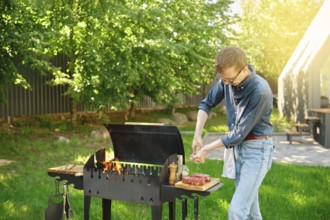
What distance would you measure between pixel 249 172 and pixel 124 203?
298 cm

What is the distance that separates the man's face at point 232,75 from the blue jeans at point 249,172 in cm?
54

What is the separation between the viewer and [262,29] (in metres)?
30.7

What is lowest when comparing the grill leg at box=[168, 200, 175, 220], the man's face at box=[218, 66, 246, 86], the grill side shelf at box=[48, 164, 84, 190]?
the grill leg at box=[168, 200, 175, 220]

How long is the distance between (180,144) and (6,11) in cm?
606

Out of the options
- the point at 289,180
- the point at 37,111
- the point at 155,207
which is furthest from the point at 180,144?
the point at 37,111

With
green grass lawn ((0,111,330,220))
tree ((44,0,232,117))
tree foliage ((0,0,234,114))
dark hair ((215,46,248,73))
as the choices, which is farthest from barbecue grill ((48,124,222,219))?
tree ((44,0,232,117))

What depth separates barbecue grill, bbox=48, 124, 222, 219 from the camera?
398 cm

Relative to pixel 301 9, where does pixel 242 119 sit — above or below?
below

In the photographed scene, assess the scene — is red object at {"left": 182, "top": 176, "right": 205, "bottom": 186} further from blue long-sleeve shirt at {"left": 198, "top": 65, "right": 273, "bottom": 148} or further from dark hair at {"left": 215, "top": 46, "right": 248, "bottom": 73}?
dark hair at {"left": 215, "top": 46, "right": 248, "bottom": 73}

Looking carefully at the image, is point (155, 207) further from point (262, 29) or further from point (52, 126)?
point (262, 29)

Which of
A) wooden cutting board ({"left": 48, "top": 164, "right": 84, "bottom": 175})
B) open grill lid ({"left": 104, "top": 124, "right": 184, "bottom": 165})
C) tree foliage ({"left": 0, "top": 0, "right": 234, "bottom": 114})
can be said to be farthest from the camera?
tree foliage ({"left": 0, "top": 0, "right": 234, "bottom": 114})

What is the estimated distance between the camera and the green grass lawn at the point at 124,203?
18.8 feet

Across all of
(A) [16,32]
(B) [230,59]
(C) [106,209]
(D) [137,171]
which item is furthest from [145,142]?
(A) [16,32]

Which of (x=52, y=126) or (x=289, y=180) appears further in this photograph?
(x=52, y=126)
